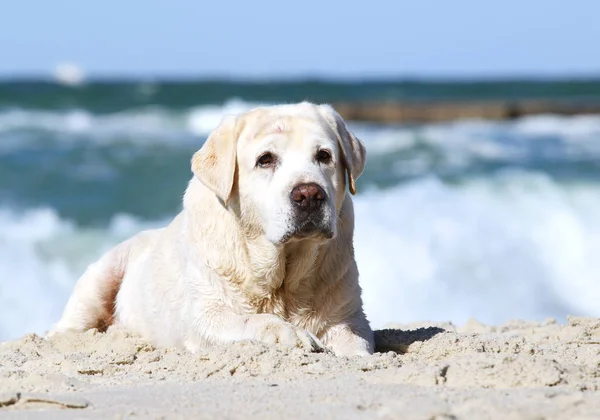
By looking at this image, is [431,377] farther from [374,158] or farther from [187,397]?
[374,158]

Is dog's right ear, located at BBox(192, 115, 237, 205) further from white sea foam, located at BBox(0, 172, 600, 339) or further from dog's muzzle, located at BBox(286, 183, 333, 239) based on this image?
white sea foam, located at BBox(0, 172, 600, 339)

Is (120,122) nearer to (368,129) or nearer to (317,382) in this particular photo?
(368,129)

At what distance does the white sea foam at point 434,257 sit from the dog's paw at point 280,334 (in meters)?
3.94

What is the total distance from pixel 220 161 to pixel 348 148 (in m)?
0.69

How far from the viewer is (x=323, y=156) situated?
5.24m

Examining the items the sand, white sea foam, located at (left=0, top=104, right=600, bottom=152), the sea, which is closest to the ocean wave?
white sea foam, located at (left=0, top=104, right=600, bottom=152)

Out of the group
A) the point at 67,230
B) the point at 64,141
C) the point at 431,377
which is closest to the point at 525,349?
the point at 431,377

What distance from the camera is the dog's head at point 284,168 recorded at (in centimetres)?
498

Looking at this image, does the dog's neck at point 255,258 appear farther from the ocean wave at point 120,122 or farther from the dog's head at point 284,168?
the ocean wave at point 120,122

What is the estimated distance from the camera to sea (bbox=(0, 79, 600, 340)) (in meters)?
9.88

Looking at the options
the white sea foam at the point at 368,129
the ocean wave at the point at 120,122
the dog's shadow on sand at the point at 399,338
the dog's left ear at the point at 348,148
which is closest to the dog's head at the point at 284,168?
the dog's left ear at the point at 348,148

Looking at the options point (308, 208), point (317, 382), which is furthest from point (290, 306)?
point (317, 382)

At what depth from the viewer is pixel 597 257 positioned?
459 inches

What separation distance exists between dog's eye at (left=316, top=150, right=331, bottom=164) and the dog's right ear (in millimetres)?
450
